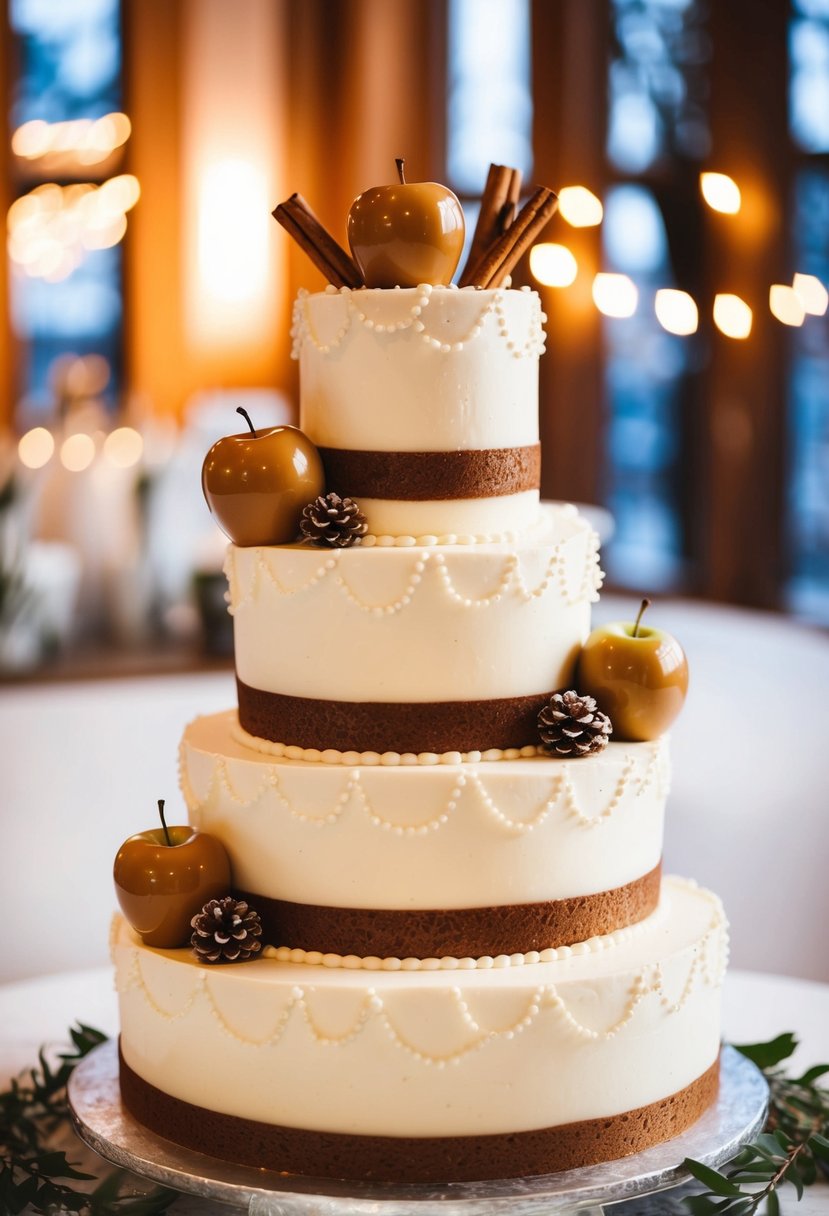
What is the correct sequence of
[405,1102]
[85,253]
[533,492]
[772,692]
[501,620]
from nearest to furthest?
[405,1102]
[501,620]
[533,492]
[772,692]
[85,253]

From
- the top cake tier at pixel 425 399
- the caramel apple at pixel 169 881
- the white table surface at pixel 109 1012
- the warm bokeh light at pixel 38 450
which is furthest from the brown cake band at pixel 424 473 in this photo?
the warm bokeh light at pixel 38 450

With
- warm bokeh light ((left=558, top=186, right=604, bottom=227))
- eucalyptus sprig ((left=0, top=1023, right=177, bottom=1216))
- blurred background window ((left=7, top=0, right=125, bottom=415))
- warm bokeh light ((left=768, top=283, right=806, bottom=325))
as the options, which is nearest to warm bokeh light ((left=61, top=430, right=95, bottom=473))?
warm bokeh light ((left=558, top=186, right=604, bottom=227))

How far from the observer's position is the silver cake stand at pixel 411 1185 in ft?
4.70

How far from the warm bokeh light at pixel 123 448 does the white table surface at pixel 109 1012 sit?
132 inches

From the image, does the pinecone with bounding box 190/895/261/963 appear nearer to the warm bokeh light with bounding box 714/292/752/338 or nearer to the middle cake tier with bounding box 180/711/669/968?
the middle cake tier with bounding box 180/711/669/968

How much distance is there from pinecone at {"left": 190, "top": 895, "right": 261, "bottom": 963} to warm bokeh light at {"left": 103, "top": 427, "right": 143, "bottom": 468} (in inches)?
158

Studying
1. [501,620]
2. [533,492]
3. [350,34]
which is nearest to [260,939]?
[501,620]

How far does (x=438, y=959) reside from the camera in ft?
5.23

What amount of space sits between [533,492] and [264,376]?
6476mm

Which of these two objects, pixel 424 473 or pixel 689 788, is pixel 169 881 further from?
pixel 689 788

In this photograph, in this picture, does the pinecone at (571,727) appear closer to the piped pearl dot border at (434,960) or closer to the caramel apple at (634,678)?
the caramel apple at (634,678)

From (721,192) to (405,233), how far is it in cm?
363

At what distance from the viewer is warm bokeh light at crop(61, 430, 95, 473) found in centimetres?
546

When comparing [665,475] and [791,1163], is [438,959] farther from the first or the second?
[665,475]
